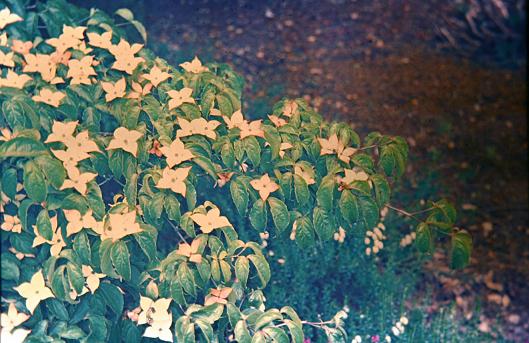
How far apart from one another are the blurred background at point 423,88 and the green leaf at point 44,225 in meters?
1.08

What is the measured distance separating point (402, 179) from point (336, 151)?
1.56 metres

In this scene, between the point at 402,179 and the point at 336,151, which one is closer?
the point at 336,151

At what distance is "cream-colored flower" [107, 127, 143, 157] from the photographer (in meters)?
1.91

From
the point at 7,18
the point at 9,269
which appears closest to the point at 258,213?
the point at 9,269

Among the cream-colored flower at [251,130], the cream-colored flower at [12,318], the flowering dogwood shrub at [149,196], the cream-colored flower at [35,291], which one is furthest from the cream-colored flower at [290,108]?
the cream-colored flower at [12,318]

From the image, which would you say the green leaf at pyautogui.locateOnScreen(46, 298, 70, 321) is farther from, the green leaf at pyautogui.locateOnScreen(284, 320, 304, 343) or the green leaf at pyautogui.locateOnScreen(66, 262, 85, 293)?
the green leaf at pyautogui.locateOnScreen(284, 320, 304, 343)

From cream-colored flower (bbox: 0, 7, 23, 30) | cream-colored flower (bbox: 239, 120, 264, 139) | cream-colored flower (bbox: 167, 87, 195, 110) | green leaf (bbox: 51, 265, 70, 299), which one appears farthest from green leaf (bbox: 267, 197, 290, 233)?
cream-colored flower (bbox: 0, 7, 23, 30)

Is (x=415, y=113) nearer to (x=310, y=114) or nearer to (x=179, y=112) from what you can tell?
(x=310, y=114)

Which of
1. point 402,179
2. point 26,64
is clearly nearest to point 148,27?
point 26,64

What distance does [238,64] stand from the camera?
3.87 metres

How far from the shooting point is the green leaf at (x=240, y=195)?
1.94 meters

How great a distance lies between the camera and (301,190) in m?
1.95

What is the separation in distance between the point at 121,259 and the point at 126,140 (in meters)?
0.36

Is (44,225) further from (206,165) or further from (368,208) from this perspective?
(368,208)
